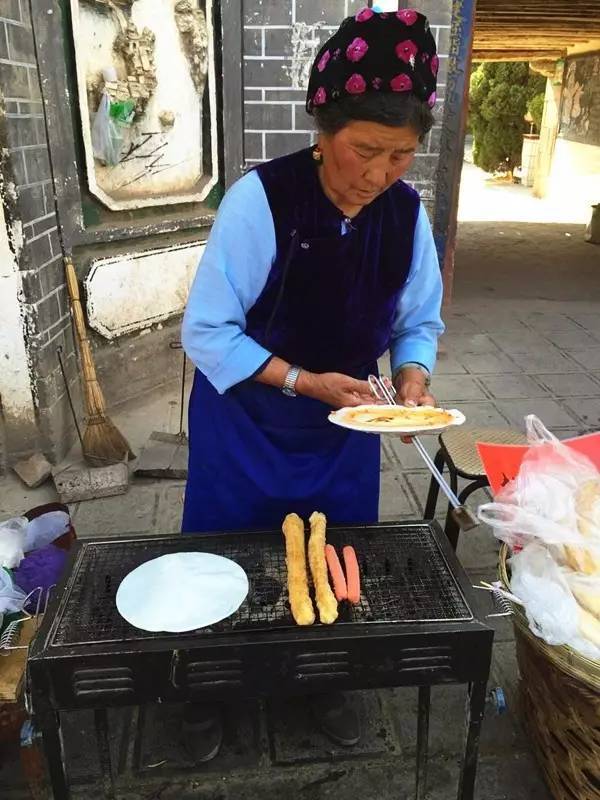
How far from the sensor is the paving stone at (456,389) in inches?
201

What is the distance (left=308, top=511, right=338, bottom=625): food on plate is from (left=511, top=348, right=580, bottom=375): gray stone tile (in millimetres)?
4195

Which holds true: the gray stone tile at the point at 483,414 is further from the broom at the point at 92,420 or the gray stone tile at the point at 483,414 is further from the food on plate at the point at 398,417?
the food on plate at the point at 398,417

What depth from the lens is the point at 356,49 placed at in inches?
60.2

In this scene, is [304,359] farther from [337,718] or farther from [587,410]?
[587,410]

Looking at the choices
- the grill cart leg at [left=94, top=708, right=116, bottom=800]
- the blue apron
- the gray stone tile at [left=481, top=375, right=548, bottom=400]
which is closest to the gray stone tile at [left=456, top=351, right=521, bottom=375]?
the gray stone tile at [left=481, top=375, right=548, bottom=400]

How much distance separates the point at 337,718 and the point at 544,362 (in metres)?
4.37

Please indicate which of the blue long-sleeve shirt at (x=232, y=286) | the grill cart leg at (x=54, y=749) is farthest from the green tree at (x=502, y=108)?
the grill cart leg at (x=54, y=749)

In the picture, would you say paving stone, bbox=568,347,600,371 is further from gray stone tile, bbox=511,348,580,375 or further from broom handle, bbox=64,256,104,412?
broom handle, bbox=64,256,104,412

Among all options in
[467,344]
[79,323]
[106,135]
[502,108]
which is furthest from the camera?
[502,108]

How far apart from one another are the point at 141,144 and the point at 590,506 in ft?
12.0

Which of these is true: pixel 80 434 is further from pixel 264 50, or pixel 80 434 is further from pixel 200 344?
pixel 264 50

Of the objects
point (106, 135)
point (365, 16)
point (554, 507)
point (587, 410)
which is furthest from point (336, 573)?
point (587, 410)

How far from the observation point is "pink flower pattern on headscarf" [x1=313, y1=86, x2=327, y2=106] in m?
1.61

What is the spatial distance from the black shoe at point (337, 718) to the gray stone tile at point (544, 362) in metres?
3.98
